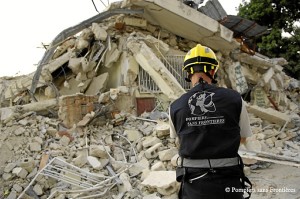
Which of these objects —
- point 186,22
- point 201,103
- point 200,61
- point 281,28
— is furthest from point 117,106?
point 281,28

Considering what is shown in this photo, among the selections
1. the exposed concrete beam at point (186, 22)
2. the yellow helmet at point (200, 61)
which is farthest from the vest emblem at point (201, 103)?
the exposed concrete beam at point (186, 22)

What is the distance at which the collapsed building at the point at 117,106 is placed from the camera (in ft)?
16.2

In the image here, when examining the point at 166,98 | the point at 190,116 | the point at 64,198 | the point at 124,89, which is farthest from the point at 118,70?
the point at 190,116

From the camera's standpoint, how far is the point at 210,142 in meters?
2.04

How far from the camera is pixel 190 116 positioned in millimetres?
2102

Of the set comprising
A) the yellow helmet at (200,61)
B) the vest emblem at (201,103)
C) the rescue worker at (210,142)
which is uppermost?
Result: the yellow helmet at (200,61)

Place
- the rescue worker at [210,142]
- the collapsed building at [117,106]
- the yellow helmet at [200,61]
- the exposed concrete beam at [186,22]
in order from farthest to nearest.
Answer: the exposed concrete beam at [186,22] → the collapsed building at [117,106] → the yellow helmet at [200,61] → the rescue worker at [210,142]

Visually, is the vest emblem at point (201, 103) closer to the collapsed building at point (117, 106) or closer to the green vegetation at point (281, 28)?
the collapsed building at point (117, 106)

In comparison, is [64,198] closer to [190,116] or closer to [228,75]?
[190,116]

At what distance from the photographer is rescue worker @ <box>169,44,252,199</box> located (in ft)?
6.68

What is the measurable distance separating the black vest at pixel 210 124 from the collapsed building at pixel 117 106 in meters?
2.18

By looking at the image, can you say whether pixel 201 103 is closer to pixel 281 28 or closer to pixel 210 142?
pixel 210 142

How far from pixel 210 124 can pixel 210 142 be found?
0.36ft

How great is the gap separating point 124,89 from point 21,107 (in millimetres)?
2145
